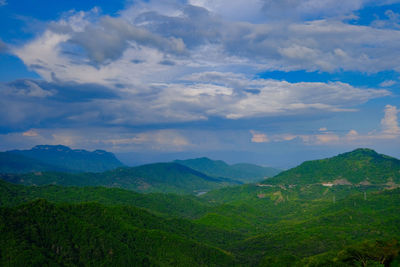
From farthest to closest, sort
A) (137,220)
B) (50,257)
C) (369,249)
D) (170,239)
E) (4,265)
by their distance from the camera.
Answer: (137,220), (170,239), (50,257), (4,265), (369,249)

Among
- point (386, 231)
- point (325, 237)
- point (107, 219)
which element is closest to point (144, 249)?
point (107, 219)

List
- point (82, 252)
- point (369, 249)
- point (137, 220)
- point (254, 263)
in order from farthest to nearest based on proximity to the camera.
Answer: point (137, 220), point (254, 263), point (82, 252), point (369, 249)

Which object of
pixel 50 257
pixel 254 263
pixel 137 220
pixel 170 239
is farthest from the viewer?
pixel 137 220

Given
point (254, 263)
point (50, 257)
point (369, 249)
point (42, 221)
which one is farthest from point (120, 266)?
point (369, 249)

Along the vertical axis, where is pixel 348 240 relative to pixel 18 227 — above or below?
below

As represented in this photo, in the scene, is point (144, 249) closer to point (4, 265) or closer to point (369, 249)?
point (4, 265)

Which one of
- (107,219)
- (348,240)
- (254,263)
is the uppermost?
(107,219)

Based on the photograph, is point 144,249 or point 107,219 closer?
point 144,249

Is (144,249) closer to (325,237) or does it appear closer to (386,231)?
(325,237)

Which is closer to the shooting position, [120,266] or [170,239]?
[120,266]
